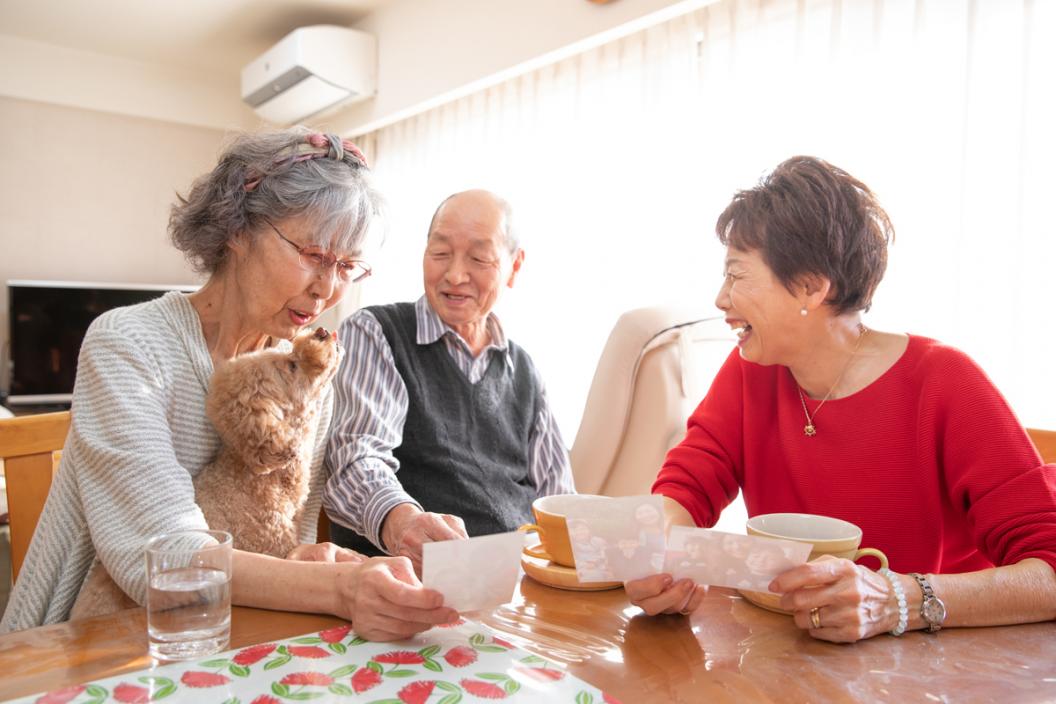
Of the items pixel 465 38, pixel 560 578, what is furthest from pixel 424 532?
pixel 465 38

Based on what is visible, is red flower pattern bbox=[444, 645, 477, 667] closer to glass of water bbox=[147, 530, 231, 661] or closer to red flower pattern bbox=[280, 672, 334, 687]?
red flower pattern bbox=[280, 672, 334, 687]

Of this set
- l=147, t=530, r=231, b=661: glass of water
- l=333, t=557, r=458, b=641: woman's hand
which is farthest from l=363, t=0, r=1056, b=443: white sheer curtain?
l=147, t=530, r=231, b=661: glass of water

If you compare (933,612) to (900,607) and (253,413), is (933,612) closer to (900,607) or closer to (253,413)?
(900,607)

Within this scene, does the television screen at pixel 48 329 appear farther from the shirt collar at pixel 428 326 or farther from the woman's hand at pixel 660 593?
the woman's hand at pixel 660 593

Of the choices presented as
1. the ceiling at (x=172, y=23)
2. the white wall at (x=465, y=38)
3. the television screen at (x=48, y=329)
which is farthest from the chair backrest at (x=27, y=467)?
the television screen at (x=48, y=329)

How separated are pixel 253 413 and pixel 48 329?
4.68 meters

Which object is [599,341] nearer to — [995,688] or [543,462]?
[543,462]

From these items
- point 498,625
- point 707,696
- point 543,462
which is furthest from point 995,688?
point 543,462

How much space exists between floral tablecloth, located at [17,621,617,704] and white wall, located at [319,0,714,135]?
2447 mm

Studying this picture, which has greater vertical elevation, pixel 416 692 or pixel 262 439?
pixel 262 439

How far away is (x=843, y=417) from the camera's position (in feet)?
4.18

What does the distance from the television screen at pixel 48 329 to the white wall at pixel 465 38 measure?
1996 mm

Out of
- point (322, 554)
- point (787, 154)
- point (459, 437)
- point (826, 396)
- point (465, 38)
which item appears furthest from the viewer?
point (465, 38)

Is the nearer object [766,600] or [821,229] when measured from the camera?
[766,600]
